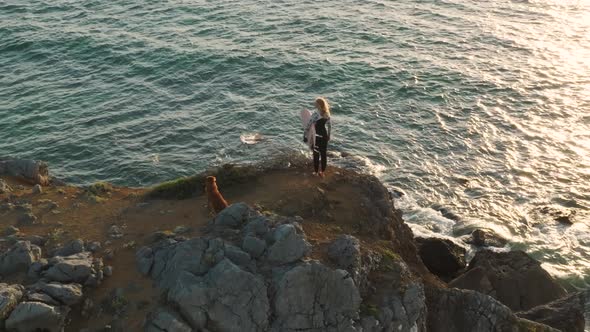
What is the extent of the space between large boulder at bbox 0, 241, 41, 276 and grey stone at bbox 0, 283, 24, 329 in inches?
34.0

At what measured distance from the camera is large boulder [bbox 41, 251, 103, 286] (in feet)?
37.8

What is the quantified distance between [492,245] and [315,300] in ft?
36.1

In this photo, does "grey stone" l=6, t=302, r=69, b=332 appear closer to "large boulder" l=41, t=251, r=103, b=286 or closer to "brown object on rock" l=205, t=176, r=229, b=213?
"large boulder" l=41, t=251, r=103, b=286

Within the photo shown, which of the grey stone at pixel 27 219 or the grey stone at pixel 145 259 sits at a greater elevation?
the grey stone at pixel 145 259

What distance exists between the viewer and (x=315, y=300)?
37.1 feet

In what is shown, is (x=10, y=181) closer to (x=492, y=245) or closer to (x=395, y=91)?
(x=492, y=245)

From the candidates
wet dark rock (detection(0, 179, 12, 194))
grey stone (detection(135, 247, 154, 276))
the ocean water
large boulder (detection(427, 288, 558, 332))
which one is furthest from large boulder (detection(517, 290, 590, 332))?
wet dark rock (detection(0, 179, 12, 194))

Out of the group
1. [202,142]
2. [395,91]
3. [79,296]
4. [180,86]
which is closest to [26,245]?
[79,296]

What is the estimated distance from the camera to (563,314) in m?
14.7

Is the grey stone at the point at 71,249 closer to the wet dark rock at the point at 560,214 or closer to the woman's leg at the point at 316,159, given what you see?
the woman's leg at the point at 316,159

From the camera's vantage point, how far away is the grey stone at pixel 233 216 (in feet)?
42.5

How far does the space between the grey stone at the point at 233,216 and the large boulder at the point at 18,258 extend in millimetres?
3987

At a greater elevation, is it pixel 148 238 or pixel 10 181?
pixel 148 238

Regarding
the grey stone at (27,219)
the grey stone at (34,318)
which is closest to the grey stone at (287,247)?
the grey stone at (34,318)
